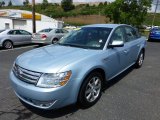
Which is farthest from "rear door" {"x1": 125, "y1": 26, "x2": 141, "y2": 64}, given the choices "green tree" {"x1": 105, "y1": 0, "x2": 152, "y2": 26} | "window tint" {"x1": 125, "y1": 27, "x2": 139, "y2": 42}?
"green tree" {"x1": 105, "y1": 0, "x2": 152, "y2": 26}

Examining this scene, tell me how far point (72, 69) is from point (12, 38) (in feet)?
35.2

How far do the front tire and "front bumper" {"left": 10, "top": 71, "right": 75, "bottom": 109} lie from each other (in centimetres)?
32

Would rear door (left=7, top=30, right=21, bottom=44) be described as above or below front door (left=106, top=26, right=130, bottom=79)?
below

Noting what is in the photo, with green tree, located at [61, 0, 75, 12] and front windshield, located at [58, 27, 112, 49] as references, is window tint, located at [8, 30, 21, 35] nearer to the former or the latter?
front windshield, located at [58, 27, 112, 49]

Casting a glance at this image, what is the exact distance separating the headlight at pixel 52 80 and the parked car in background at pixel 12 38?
33.4 feet

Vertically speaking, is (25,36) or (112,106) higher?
(112,106)

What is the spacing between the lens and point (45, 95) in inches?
133

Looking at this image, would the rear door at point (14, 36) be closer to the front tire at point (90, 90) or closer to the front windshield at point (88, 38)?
the front windshield at point (88, 38)

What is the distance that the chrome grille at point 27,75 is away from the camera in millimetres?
3485

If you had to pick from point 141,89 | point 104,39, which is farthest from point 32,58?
point 141,89

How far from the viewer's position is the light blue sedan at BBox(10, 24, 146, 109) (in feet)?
11.3

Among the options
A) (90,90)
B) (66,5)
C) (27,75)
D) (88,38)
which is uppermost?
(66,5)

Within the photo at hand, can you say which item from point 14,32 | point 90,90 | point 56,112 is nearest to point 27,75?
point 56,112

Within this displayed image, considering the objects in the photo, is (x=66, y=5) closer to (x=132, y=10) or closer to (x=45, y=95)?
(x=132, y=10)
